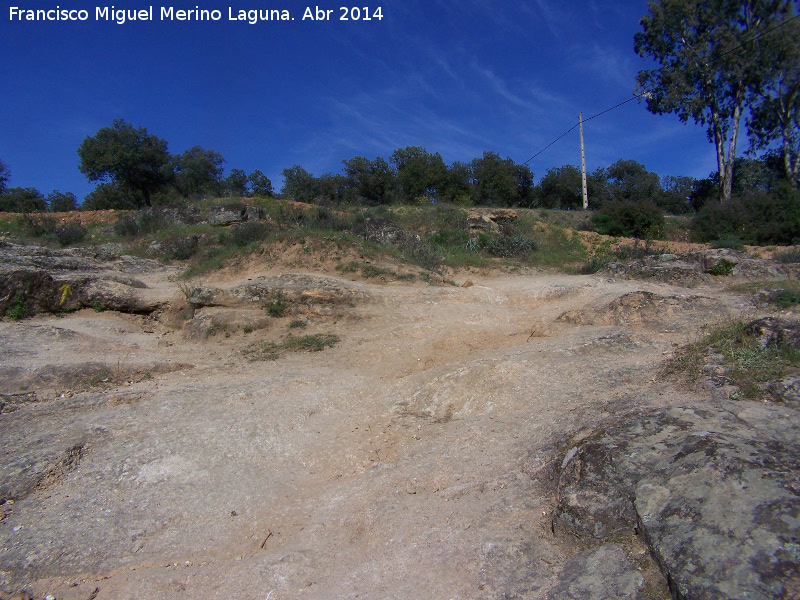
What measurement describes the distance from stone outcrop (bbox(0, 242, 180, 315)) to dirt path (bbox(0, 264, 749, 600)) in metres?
1.30

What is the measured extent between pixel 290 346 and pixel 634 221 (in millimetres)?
16320

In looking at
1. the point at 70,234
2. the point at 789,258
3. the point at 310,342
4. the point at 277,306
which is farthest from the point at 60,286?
the point at 789,258

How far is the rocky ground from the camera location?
238 cm

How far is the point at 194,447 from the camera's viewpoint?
4695 millimetres

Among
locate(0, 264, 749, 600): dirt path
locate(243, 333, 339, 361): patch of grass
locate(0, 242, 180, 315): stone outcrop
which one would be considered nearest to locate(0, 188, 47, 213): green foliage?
locate(0, 242, 180, 315): stone outcrop

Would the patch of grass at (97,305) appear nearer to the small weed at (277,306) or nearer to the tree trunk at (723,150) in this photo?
the small weed at (277,306)

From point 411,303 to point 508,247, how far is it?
8.28m

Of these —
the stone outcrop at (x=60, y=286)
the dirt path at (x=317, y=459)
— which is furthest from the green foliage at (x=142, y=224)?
the dirt path at (x=317, y=459)

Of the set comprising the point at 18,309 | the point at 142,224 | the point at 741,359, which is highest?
the point at 142,224

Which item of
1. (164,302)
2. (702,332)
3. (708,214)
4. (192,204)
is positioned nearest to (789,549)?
(702,332)

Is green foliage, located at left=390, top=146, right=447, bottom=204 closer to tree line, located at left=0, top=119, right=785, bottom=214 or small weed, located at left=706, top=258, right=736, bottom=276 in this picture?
tree line, located at left=0, top=119, right=785, bottom=214

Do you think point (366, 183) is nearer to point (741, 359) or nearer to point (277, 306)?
point (277, 306)

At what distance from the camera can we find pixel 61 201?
96.6 feet

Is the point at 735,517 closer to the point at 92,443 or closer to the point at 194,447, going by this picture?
the point at 194,447
